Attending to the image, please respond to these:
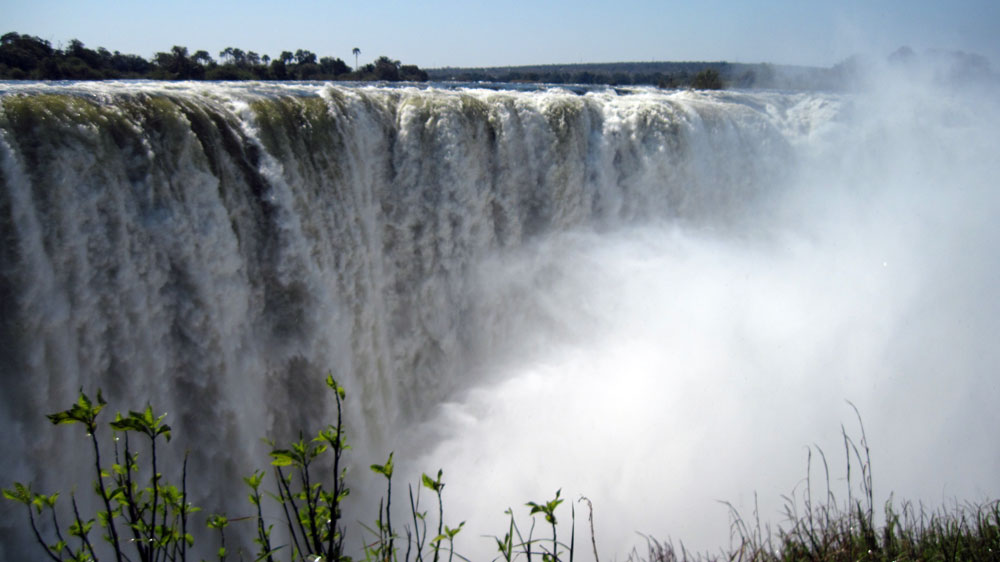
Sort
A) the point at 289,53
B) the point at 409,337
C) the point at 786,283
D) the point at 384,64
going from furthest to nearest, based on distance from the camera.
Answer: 1. the point at 384,64
2. the point at 289,53
3. the point at 786,283
4. the point at 409,337

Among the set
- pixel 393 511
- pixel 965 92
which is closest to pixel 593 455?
pixel 393 511

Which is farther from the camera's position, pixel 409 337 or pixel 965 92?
pixel 965 92

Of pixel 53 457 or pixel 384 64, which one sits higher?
pixel 384 64

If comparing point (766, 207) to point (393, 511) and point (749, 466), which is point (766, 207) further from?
point (393, 511)

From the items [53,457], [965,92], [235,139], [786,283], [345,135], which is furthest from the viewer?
[965,92]

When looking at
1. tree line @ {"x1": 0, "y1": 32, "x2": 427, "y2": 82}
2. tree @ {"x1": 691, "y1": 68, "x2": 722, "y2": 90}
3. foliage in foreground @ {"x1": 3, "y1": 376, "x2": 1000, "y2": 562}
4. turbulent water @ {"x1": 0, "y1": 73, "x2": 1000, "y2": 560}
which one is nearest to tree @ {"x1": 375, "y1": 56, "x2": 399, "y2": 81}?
tree line @ {"x1": 0, "y1": 32, "x2": 427, "y2": 82}

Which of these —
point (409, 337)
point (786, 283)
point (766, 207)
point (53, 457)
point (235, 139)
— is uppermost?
point (766, 207)

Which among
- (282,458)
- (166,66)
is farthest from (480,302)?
(166,66)

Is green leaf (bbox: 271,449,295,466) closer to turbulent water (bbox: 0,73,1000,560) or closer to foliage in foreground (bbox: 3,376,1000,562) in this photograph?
foliage in foreground (bbox: 3,376,1000,562)
